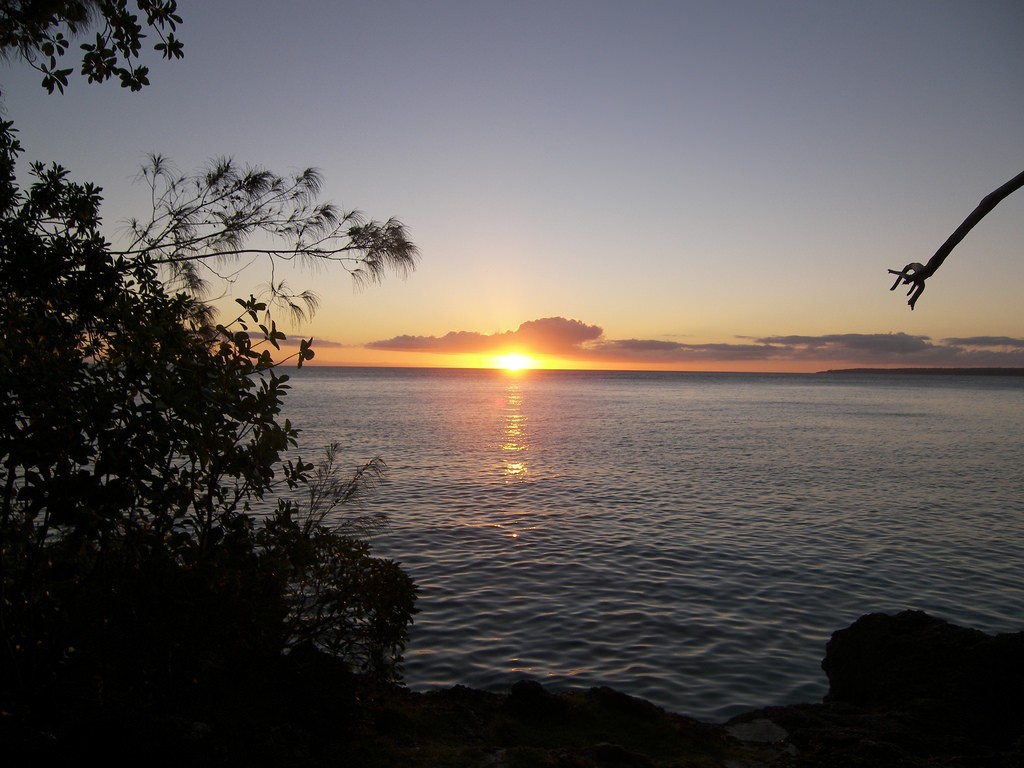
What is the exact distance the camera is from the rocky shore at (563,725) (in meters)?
5.67

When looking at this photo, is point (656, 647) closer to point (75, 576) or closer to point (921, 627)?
point (921, 627)

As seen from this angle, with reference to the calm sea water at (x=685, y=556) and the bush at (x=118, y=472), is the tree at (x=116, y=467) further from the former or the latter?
the calm sea water at (x=685, y=556)

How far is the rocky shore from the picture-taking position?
5668 mm

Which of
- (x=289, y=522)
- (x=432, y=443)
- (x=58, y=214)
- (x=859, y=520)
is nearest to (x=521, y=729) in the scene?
(x=289, y=522)

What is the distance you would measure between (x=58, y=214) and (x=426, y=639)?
839 cm

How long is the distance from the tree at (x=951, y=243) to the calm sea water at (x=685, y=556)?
6.92 meters

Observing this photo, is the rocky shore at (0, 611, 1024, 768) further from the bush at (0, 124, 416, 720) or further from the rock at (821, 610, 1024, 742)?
the bush at (0, 124, 416, 720)

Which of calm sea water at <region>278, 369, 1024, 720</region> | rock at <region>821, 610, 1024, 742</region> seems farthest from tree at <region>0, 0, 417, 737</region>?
rock at <region>821, 610, 1024, 742</region>

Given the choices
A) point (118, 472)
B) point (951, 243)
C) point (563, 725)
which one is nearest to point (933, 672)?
point (563, 725)

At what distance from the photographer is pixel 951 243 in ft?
15.6

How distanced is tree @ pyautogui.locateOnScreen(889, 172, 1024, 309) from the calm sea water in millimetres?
6917

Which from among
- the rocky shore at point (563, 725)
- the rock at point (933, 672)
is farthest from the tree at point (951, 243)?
the rock at point (933, 672)

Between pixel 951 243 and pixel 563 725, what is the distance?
6566 millimetres

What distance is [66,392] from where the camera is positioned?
544cm
